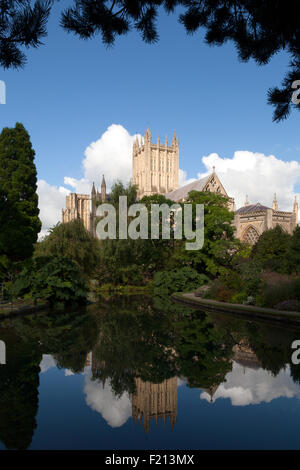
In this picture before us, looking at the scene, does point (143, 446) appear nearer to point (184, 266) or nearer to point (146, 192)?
point (184, 266)

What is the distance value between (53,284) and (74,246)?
1064 cm

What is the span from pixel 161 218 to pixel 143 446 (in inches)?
1106

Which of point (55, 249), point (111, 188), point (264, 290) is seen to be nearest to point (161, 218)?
point (111, 188)

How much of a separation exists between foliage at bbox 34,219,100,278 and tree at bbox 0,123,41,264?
192 inches

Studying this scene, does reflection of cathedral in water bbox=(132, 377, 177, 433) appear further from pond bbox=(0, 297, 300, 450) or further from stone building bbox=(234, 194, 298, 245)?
stone building bbox=(234, 194, 298, 245)

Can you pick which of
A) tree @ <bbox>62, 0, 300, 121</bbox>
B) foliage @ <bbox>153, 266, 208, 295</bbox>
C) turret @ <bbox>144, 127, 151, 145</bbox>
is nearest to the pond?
tree @ <bbox>62, 0, 300, 121</bbox>

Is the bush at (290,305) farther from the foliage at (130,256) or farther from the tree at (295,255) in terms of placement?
the foliage at (130,256)

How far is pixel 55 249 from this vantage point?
25.2 metres

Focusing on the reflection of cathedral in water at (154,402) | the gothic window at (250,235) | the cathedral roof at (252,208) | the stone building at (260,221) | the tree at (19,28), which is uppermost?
the cathedral roof at (252,208)

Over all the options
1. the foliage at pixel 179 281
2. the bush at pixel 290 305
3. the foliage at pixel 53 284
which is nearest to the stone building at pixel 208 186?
the foliage at pixel 179 281

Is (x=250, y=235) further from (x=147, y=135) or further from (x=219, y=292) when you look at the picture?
(x=147, y=135)

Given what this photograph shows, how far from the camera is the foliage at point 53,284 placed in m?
14.8

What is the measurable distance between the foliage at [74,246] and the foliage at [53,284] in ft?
27.7

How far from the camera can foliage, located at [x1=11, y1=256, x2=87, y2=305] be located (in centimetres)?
1480
